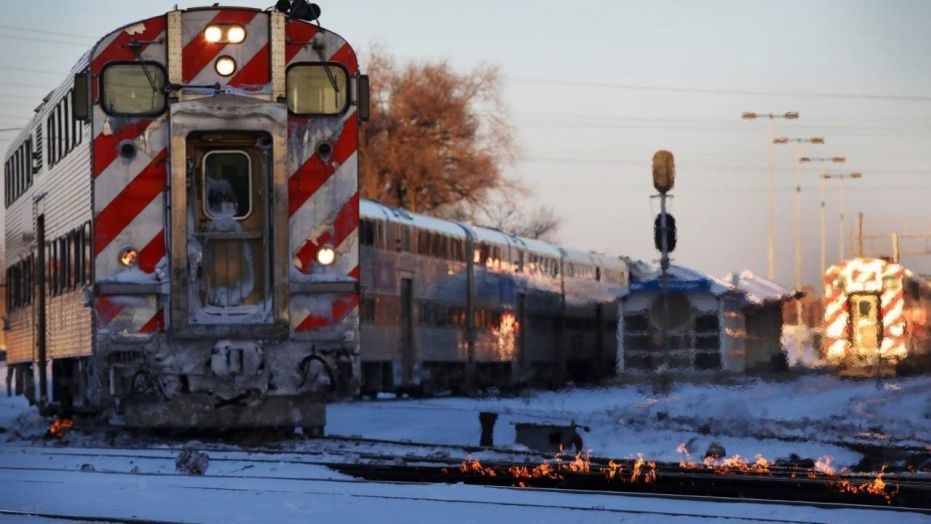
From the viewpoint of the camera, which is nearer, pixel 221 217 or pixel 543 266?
pixel 221 217

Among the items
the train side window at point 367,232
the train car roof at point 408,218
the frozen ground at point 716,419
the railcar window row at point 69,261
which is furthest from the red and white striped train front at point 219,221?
the train side window at point 367,232

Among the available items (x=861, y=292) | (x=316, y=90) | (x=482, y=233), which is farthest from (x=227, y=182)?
(x=482, y=233)

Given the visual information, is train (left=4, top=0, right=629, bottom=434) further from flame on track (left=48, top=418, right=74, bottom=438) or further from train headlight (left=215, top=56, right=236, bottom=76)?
flame on track (left=48, top=418, right=74, bottom=438)

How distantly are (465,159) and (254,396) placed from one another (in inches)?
1966

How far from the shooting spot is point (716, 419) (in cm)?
1886

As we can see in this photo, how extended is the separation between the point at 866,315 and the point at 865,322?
144mm

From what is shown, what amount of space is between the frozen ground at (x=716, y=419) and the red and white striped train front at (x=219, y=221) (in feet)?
10.2

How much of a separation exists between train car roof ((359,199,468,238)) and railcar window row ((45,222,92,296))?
9.79 meters

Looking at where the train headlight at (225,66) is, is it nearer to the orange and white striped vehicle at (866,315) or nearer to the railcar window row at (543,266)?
the orange and white striped vehicle at (866,315)

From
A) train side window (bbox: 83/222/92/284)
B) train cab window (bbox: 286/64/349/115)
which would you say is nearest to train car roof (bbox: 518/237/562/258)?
train side window (bbox: 83/222/92/284)

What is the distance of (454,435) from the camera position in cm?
1953

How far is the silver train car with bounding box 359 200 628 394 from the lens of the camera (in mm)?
30609

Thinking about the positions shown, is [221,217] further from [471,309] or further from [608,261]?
[608,261]

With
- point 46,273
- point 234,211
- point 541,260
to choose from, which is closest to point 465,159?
point 541,260
